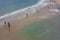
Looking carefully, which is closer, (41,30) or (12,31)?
(41,30)

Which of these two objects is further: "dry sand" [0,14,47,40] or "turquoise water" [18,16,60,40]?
"dry sand" [0,14,47,40]

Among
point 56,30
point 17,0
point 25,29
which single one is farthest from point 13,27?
point 17,0

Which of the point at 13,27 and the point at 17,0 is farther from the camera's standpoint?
the point at 17,0

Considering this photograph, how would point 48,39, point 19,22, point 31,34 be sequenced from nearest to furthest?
point 48,39, point 31,34, point 19,22

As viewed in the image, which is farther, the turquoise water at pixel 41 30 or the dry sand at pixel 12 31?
the dry sand at pixel 12 31

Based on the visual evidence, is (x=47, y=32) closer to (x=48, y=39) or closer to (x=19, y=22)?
(x=48, y=39)

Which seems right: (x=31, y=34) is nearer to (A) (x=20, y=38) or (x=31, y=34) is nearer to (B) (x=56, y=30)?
(A) (x=20, y=38)

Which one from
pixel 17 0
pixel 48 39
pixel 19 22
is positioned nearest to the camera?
pixel 48 39

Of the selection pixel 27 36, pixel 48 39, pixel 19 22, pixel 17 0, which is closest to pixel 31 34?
pixel 27 36
